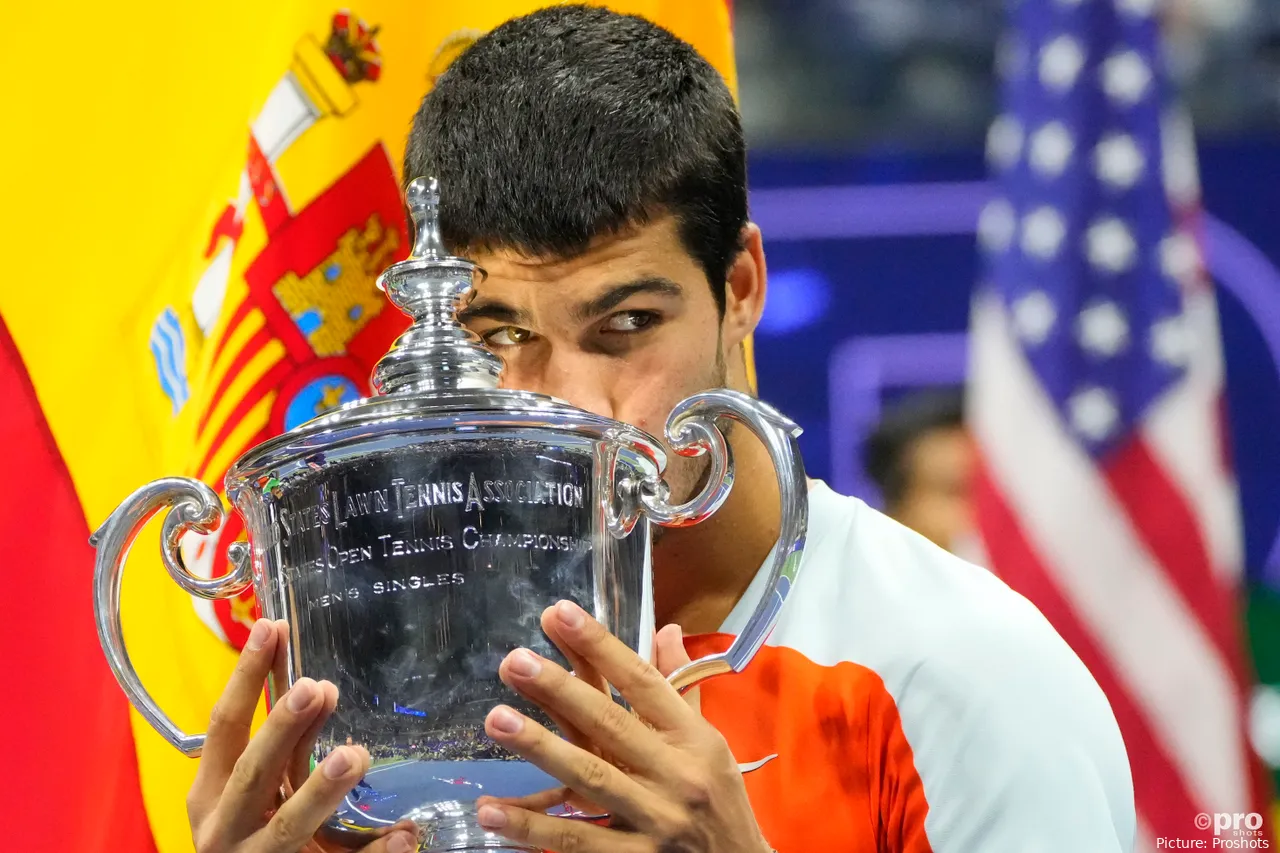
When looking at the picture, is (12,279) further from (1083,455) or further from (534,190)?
(1083,455)

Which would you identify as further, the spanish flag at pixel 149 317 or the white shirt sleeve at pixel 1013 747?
the spanish flag at pixel 149 317

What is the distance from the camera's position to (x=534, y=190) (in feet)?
4.56

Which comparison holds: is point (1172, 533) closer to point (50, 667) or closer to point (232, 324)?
point (232, 324)

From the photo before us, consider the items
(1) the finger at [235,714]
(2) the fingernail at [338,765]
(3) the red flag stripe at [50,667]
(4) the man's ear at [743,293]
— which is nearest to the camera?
(2) the fingernail at [338,765]

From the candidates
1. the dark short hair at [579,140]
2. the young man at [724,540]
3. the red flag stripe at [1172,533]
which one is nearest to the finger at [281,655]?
the young man at [724,540]

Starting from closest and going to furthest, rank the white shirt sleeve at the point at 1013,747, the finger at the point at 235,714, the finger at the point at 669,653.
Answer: the finger at the point at 235,714 → the finger at the point at 669,653 → the white shirt sleeve at the point at 1013,747

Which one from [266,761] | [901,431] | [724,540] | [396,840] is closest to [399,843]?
[396,840]

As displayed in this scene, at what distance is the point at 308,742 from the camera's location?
94 centimetres

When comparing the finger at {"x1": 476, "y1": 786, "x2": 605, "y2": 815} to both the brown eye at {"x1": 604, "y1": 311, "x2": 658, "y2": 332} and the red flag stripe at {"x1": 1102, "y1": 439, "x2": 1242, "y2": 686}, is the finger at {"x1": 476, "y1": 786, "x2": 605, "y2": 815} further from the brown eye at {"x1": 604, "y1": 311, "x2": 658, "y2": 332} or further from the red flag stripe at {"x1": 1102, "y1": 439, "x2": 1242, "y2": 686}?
the red flag stripe at {"x1": 1102, "y1": 439, "x2": 1242, "y2": 686}

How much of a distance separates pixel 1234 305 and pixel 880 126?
2.24ft

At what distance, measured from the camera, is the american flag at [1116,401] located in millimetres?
2258

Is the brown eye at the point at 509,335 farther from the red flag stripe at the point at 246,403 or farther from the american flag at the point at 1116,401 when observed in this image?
the american flag at the point at 1116,401

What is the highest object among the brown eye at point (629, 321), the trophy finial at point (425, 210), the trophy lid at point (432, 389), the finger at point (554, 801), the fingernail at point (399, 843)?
the brown eye at point (629, 321)

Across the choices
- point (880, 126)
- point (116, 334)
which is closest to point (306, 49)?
point (116, 334)
